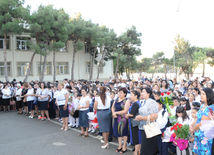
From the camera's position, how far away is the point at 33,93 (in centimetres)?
978

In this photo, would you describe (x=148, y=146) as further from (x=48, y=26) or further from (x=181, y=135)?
(x=48, y=26)

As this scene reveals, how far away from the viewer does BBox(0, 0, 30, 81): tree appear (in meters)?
17.8

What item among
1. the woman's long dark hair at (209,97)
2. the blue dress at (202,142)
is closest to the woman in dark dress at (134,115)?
the blue dress at (202,142)

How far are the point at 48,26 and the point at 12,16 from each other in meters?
3.74

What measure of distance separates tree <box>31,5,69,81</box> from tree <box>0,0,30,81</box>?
102 cm

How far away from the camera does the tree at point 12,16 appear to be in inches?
703

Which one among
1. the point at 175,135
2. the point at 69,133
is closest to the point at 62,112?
the point at 69,133

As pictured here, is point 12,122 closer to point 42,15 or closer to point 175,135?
point 175,135

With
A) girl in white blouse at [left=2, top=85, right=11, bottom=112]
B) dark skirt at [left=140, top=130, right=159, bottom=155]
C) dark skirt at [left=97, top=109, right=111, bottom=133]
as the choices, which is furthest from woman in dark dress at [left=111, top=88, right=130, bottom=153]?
girl in white blouse at [left=2, top=85, right=11, bottom=112]

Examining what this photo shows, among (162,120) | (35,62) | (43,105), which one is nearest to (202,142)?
(162,120)

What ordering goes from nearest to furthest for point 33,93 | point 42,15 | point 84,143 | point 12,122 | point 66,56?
point 84,143
point 12,122
point 33,93
point 42,15
point 66,56

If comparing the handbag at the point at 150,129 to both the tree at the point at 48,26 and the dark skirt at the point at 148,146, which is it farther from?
the tree at the point at 48,26

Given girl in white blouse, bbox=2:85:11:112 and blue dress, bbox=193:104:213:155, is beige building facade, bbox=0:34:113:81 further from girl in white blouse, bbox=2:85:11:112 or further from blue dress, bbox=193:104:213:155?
blue dress, bbox=193:104:213:155

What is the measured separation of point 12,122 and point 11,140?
2926 mm
